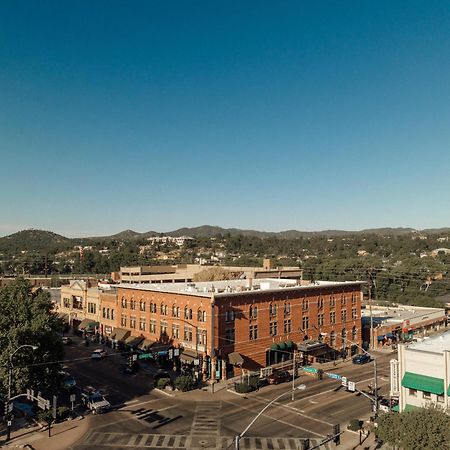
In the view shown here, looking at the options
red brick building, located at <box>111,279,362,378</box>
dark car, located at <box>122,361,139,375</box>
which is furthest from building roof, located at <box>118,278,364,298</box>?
dark car, located at <box>122,361,139,375</box>

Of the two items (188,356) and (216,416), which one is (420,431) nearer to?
(216,416)

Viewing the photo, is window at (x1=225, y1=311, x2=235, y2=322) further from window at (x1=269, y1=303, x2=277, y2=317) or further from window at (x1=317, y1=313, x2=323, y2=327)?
window at (x1=317, y1=313, x2=323, y2=327)

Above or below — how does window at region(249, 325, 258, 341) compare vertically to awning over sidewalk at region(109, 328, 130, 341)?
above

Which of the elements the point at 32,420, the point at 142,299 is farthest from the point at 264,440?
the point at 142,299

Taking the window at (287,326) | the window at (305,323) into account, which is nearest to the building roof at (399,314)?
the window at (305,323)

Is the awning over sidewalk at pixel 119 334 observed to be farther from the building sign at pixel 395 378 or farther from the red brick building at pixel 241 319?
the building sign at pixel 395 378

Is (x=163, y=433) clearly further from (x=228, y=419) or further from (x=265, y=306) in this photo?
(x=265, y=306)
